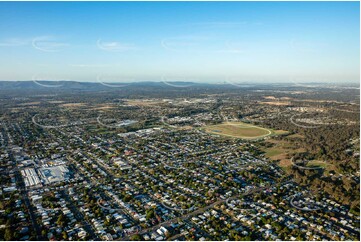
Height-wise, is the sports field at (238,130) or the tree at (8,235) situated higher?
the sports field at (238,130)

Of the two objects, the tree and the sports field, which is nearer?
the tree

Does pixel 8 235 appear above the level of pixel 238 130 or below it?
below

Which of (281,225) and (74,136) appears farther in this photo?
(74,136)

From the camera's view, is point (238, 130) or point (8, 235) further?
point (238, 130)

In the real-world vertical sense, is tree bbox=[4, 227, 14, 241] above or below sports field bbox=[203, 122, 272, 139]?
below

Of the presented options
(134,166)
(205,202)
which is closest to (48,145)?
(134,166)

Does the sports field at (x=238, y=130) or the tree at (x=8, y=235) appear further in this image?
the sports field at (x=238, y=130)

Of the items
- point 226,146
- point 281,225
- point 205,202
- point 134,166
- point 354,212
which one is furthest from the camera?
point 226,146

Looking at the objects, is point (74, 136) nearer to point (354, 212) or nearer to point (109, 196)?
point (109, 196)
